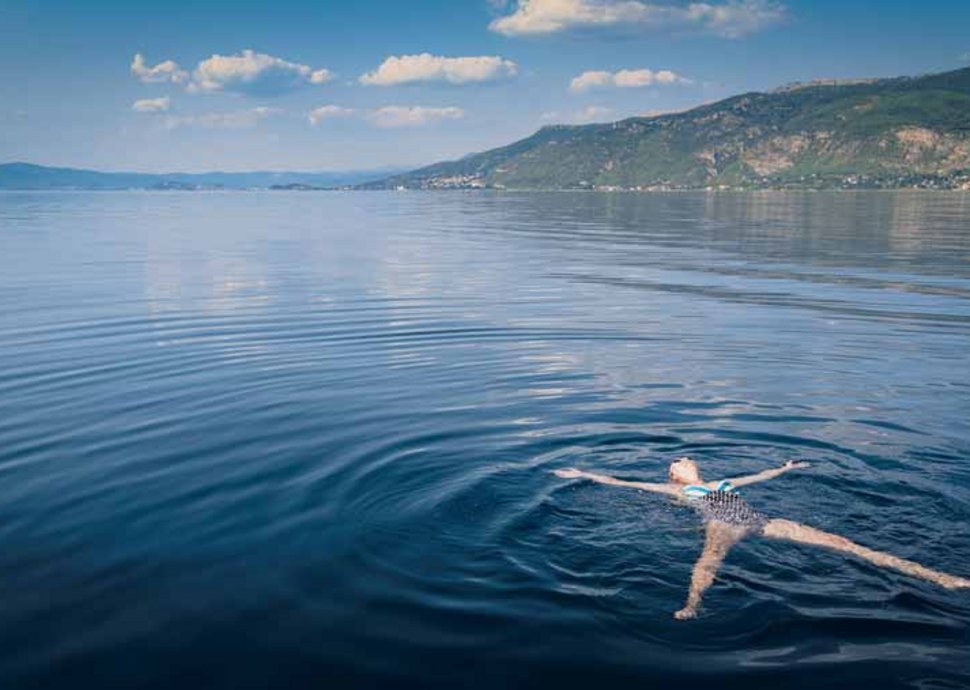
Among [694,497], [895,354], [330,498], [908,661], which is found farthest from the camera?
[895,354]

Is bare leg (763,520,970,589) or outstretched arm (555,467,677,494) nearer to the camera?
bare leg (763,520,970,589)

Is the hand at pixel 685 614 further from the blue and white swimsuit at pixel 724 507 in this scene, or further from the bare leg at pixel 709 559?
the blue and white swimsuit at pixel 724 507

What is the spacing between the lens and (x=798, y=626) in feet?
28.1

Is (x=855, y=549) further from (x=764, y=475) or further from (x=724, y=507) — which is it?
(x=764, y=475)

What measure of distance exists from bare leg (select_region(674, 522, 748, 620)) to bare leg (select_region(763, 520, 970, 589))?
469mm

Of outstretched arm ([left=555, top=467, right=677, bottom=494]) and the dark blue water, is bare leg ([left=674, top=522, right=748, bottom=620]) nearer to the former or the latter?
the dark blue water

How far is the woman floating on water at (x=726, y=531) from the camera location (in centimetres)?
914

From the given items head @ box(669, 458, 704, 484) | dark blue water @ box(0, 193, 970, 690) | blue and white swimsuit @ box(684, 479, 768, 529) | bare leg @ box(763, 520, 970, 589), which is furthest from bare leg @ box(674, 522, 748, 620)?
head @ box(669, 458, 704, 484)

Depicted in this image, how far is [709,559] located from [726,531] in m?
0.73

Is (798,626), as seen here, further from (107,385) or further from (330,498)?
(107,385)

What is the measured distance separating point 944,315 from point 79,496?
2976 centimetres

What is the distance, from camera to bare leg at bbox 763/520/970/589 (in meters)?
9.14

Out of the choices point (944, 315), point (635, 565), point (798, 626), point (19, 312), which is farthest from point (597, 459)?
point (19, 312)

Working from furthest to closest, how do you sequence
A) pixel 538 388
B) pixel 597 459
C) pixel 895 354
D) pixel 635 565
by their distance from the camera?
1. pixel 895 354
2. pixel 538 388
3. pixel 597 459
4. pixel 635 565
